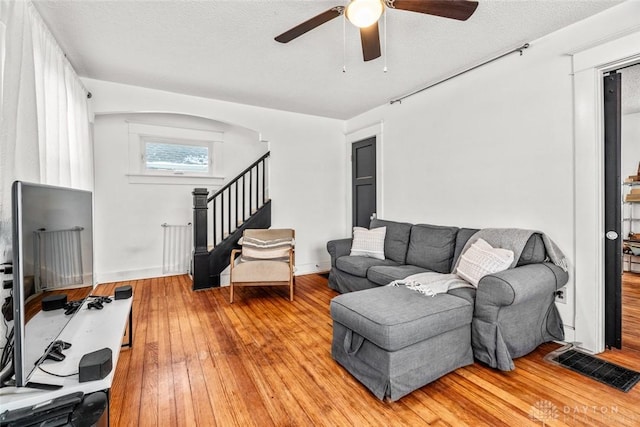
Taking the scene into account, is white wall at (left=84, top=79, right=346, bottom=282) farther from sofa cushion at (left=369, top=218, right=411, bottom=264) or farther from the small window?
sofa cushion at (left=369, top=218, right=411, bottom=264)

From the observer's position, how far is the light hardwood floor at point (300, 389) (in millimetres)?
1583

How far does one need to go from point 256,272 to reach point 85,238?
178 centimetres

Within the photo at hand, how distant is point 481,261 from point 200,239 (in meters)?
3.34

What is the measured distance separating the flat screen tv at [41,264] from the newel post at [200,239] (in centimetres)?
208

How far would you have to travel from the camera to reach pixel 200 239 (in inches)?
156

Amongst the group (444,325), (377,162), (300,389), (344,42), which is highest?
(344,42)

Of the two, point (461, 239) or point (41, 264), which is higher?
point (41, 264)

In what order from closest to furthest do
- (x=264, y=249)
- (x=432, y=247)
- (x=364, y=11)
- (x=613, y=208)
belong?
(x=364, y=11), (x=613, y=208), (x=432, y=247), (x=264, y=249)

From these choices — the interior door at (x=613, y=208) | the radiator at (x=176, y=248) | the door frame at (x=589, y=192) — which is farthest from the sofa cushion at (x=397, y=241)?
the radiator at (x=176, y=248)

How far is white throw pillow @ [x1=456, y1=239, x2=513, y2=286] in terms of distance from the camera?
225 cm

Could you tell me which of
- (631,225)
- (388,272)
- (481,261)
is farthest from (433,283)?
(631,225)

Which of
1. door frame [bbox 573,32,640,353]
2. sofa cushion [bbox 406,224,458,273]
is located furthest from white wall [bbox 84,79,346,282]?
door frame [bbox 573,32,640,353]

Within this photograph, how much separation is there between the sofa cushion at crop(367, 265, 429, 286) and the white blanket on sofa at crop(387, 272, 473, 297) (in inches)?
10.0

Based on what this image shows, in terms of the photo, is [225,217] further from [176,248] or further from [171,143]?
[171,143]
